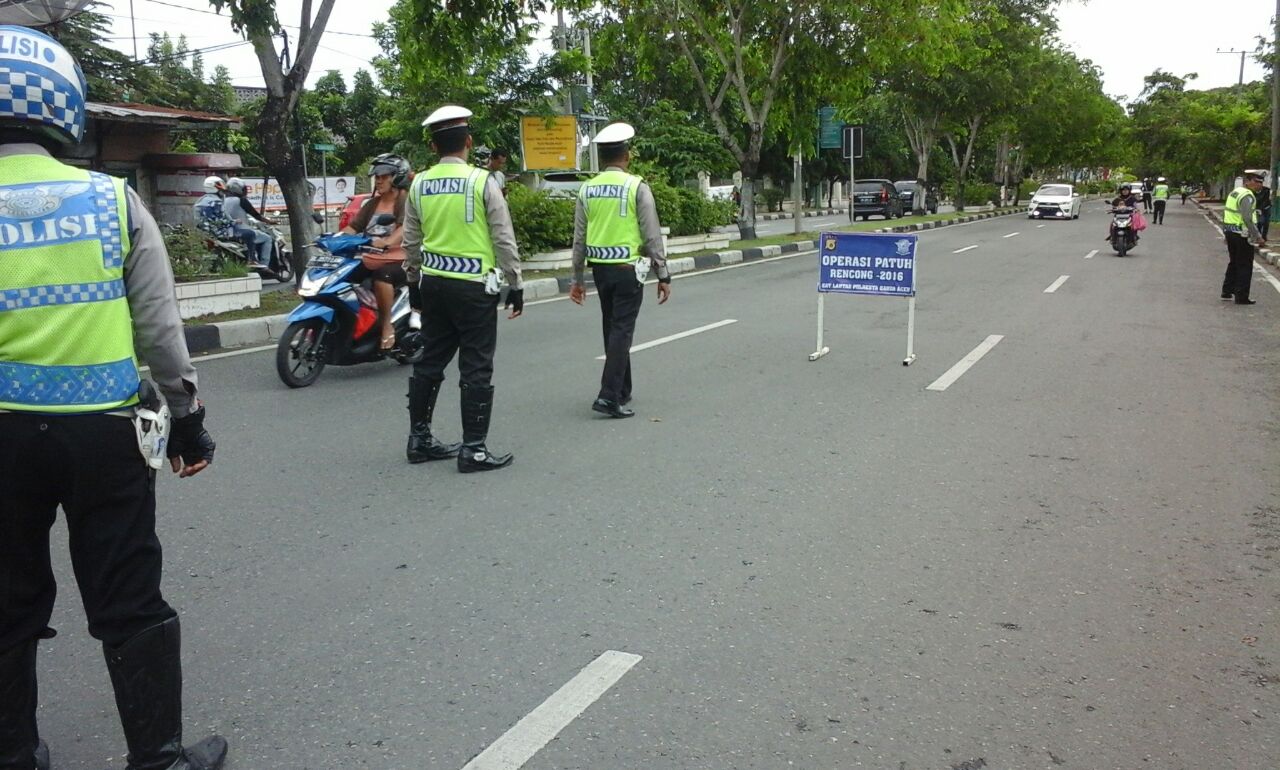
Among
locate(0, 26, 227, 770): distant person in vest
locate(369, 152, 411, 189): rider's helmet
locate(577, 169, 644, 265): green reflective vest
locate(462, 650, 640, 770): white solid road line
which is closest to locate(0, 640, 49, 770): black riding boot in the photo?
locate(0, 26, 227, 770): distant person in vest

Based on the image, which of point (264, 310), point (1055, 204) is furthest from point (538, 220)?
point (1055, 204)

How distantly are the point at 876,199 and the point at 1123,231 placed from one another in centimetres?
2121

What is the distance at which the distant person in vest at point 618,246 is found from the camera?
273 inches

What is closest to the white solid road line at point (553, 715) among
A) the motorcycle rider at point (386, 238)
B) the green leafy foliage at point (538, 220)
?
the motorcycle rider at point (386, 238)

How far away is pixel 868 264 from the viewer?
9109 mm

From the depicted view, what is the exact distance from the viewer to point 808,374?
8.42 meters

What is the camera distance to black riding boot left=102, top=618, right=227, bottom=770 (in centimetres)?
262

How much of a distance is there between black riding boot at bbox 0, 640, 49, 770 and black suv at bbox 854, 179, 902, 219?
40774 mm

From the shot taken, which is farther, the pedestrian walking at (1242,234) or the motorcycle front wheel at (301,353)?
the pedestrian walking at (1242,234)

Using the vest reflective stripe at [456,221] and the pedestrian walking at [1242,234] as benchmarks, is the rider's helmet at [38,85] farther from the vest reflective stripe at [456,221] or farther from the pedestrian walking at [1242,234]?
the pedestrian walking at [1242,234]

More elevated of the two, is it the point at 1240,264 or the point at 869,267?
the point at 869,267

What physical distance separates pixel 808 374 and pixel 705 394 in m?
1.13

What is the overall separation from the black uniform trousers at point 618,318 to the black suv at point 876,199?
36.0 meters

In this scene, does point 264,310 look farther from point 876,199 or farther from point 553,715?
point 876,199
